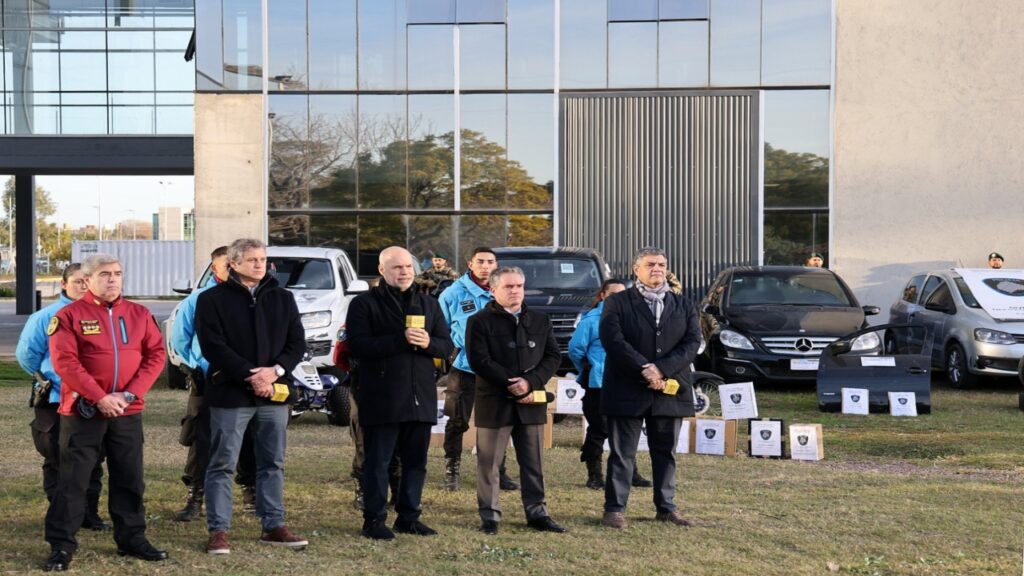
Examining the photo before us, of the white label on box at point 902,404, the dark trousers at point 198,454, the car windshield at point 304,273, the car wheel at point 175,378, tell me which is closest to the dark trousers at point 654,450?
the dark trousers at point 198,454

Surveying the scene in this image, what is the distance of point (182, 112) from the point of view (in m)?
31.5

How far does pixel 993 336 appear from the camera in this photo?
16.5 metres

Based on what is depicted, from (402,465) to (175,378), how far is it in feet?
31.1

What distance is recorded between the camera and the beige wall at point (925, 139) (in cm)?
2283

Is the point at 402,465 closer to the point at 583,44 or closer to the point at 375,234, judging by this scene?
the point at 375,234

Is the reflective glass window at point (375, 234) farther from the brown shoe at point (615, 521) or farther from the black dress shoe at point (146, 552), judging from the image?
the black dress shoe at point (146, 552)

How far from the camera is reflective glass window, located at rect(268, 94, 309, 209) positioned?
79.6ft

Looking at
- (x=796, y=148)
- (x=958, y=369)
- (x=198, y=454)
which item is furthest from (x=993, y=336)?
(x=198, y=454)

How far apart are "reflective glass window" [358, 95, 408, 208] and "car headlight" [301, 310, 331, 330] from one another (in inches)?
352

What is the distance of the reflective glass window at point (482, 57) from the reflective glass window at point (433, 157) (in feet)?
1.74

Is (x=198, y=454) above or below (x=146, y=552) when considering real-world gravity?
above

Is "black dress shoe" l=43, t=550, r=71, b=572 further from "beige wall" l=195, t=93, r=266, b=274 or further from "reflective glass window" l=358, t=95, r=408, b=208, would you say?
"beige wall" l=195, t=93, r=266, b=274

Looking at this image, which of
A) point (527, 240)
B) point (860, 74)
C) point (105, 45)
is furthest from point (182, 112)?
point (860, 74)

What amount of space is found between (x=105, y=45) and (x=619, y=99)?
693 inches
